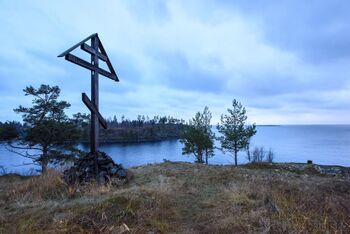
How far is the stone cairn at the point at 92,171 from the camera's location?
308 inches

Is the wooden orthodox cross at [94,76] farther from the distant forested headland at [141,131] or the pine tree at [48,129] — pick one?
the distant forested headland at [141,131]

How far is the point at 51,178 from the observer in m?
7.82

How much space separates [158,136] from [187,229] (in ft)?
367

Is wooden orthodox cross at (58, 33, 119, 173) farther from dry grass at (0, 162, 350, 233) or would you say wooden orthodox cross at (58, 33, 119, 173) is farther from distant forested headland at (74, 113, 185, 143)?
distant forested headland at (74, 113, 185, 143)

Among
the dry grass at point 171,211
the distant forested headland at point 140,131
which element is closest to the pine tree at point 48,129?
the dry grass at point 171,211

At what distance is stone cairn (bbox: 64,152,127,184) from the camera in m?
7.82

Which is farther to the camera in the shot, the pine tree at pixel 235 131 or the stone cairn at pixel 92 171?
the pine tree at pixel 235 131

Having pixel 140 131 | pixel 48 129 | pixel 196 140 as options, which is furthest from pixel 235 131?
pixel 140 131

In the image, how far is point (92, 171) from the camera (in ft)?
26.7

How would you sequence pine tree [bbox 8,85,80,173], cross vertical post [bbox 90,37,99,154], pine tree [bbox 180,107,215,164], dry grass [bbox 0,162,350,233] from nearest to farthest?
dry grass [bbox 0,162,350,233] → cross vertical post [bbox 90,37,99,154] → pine tree [bbox 8,85,80,173] → pine tree [bbox 180,107,215,164]

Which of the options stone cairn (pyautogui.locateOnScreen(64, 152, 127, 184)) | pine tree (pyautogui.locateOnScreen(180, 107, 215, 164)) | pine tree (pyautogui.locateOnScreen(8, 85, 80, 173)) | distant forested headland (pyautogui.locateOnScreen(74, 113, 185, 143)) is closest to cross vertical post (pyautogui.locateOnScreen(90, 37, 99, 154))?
stone cairn (pyautogui.locateOnScreen(64, 152, 127, 184))

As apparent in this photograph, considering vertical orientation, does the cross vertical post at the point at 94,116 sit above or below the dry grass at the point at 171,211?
above

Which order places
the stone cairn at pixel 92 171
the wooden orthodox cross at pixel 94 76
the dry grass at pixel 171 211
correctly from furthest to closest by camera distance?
the wooden orthodox cross at pixel 94 76 < the stone cairn at pixel 92 171 < the dry grass at pixel 171 211

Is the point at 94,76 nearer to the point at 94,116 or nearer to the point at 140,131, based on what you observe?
the point at 94,116
